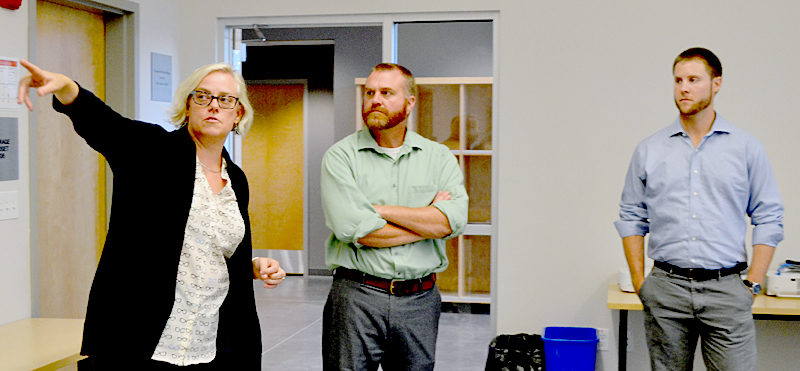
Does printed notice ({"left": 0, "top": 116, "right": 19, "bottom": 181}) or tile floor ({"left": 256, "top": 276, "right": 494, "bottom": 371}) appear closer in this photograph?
printed notice ({"left": 0, "top": 116, "right": 19, "bottom": 181})

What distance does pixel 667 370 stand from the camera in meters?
2.78

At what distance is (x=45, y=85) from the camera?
1729 millimetres

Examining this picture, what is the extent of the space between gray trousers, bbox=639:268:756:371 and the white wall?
8.07 feet

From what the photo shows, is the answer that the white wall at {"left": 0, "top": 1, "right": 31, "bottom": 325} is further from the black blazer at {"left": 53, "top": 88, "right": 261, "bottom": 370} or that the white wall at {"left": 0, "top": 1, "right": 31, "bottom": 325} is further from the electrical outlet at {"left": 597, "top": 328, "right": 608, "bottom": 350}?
the electrical outlet at {"left": 597, "top": 328, "right": 608, "bottom": 350}

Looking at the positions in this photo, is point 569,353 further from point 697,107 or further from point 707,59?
point 707,59

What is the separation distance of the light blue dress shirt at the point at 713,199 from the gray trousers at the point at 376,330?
91 cm

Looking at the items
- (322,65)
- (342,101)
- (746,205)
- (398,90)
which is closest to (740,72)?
(746,205)

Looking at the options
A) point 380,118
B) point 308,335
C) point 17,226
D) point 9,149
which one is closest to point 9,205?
point 17,226

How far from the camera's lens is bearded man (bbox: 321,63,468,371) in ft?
8.27

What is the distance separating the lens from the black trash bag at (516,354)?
12.8ft

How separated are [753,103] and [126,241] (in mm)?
3193

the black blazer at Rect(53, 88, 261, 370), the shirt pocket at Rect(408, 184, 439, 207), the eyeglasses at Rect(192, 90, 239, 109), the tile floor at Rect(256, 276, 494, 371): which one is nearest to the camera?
the black blazer at Rect(53, 88, 261, 370)

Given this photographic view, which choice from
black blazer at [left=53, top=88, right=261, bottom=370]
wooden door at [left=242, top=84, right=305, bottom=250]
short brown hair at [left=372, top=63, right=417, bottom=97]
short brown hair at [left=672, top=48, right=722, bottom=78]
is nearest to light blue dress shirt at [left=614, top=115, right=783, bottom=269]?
short brown hair at [left=672, top=48, right=722, bottom=78]

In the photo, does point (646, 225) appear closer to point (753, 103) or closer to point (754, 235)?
point (754, 235)
